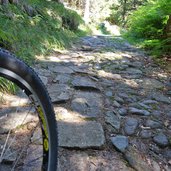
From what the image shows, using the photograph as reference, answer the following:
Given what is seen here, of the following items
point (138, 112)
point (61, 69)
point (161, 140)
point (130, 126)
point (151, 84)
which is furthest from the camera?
point (61, 69)

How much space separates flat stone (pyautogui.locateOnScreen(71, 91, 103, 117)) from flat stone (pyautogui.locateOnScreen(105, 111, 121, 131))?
0.11m

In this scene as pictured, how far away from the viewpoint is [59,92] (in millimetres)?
3293

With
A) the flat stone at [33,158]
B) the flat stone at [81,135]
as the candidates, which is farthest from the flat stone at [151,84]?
the flat stone at [33,158]

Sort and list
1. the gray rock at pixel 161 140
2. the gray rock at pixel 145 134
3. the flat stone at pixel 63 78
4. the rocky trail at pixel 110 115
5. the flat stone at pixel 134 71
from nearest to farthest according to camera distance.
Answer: the rocky trail at pixel 110 115 < the gray rock at pixel 161 140 < the gray rock at pixel 145 134 < the flat stone at pixel 63 78 < the flat stone at pixel 134 71

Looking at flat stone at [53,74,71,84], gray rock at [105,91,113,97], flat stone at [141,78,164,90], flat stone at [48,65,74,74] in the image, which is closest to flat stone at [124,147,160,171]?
gray rock at [105,91,113,97]

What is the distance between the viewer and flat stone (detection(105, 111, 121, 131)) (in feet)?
8.41

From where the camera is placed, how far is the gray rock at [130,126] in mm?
2486

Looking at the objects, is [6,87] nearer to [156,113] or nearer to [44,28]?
[156,113]

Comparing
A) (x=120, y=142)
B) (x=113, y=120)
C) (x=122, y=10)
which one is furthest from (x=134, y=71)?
(x=122, y=10)

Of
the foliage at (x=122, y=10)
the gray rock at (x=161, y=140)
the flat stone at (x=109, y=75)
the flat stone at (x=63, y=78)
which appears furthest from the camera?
the foliage at (x=122, y=10)

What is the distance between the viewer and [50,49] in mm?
5852

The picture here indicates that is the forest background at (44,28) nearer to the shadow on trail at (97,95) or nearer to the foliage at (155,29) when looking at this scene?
the foliage at (155,29)

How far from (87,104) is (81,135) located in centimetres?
77

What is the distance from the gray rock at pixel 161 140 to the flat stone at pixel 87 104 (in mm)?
643
